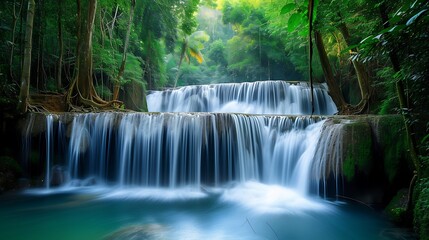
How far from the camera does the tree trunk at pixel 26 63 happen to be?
7.58m

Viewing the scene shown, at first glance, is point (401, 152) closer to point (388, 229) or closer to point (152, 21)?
point (388, 229)

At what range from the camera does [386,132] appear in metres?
6.02

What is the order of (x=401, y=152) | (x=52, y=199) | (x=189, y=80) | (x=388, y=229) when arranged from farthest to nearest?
(x=189, y=80)
(x=52, y=199)
(x=401, y=152)
(x=388, y=229)

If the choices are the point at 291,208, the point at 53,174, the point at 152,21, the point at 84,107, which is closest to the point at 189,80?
the point at 152,21

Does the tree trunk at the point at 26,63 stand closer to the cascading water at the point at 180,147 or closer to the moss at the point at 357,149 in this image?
the cascading water at the point at 180,147

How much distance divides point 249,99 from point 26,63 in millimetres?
11152

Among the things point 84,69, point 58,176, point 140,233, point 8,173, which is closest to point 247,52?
point 84,69

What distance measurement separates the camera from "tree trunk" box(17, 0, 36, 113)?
7.58 meters

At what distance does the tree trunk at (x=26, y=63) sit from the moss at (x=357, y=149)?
8.82 metres

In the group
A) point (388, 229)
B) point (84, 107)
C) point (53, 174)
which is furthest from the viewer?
point (84, 107)

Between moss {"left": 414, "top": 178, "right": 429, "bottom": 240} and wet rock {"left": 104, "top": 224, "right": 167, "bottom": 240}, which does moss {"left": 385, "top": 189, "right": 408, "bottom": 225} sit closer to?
moss {"left": 414, "top": 178, "right": 429, "bottom": 240}

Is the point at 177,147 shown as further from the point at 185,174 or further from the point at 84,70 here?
the point at 84,70

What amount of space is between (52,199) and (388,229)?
24.7 ft

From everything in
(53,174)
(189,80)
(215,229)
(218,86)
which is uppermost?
(189,80)
